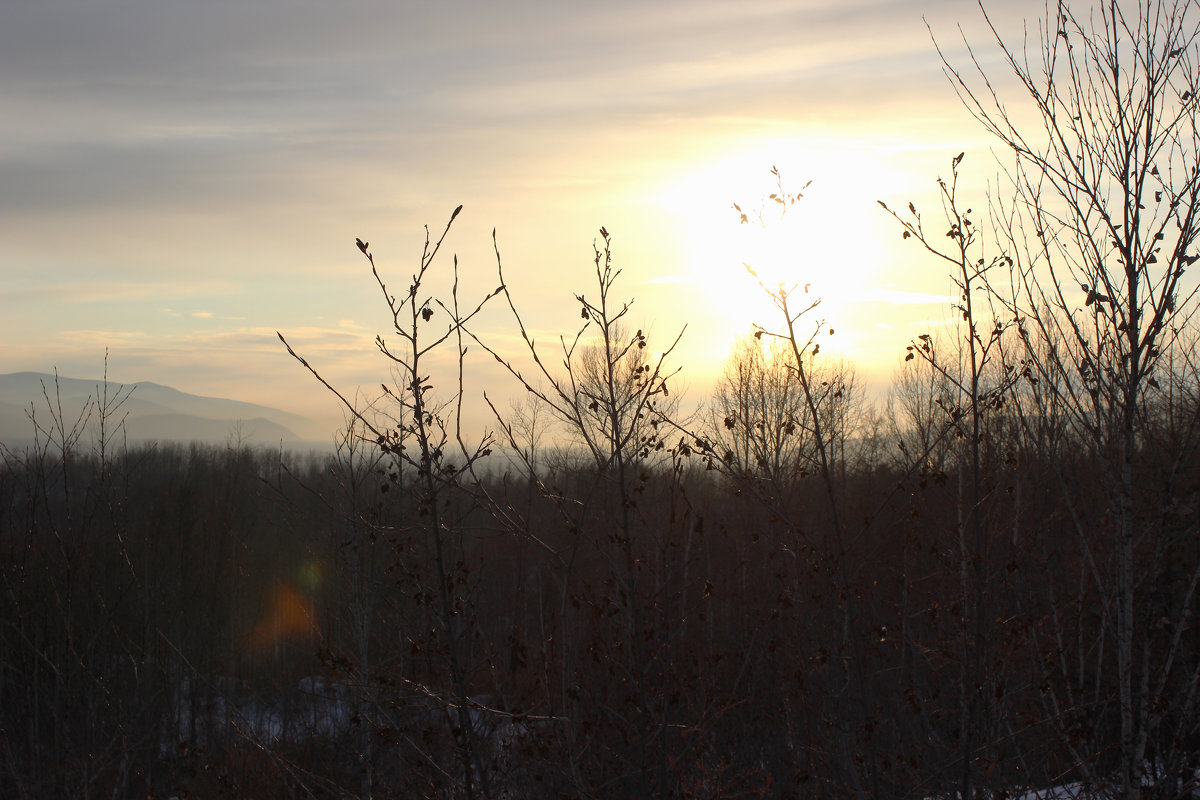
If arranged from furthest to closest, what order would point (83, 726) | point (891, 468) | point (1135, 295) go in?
point (891, 468) → point (83, 726) → point (1135, 295)

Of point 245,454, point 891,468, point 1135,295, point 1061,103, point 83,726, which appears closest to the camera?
point 1135,295

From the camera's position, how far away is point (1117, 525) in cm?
400

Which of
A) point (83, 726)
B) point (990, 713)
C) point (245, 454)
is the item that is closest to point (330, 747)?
point (83, 726)

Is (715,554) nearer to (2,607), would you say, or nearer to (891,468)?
(891,468)

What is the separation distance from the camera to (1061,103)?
4254 millimetres

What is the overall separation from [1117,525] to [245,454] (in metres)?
49.0

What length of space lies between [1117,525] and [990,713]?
2.15m

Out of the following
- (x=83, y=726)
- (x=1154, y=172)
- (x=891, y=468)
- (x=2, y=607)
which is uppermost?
(x=1154, y=172)

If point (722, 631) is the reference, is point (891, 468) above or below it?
above

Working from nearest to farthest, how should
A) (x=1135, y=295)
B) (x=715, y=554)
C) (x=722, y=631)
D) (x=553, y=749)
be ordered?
(x=1135, y=295) < (x=553, y=749) < (x=722, y=631) < (x=715, y=554)

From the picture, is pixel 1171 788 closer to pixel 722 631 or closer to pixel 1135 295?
pixel 1135 295

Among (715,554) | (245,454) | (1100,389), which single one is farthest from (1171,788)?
(245,454)

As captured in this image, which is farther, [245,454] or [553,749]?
[245,454]

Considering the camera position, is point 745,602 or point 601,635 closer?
point 601,635
